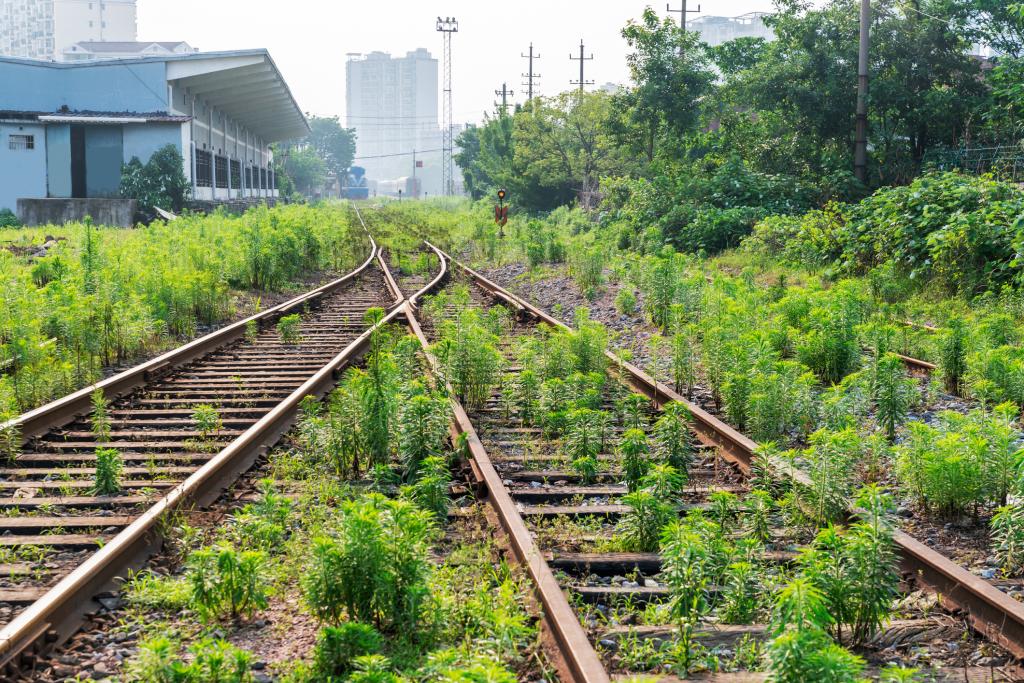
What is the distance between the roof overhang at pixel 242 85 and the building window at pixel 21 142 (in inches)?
214

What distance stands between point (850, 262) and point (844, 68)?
1272cm

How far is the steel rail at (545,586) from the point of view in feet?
11.3

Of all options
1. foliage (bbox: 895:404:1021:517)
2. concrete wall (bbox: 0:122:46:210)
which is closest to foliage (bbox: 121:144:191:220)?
Answer: concrete wall (bbox: 0:122:46:210)

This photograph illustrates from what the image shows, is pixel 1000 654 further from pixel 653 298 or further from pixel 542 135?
pixel 542 135

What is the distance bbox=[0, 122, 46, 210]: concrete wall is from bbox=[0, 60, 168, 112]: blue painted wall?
2840mm

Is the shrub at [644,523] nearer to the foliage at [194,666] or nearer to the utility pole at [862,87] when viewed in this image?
the foliage at [194,666]

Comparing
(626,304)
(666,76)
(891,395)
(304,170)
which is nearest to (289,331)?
(626,304)

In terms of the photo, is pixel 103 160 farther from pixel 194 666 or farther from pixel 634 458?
pixel 194 666

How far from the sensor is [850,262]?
52.0 feet

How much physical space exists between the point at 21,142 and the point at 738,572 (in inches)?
1460

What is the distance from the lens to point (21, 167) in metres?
34.9

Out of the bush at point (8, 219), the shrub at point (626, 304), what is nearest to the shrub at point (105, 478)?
the shrub at point (626, 304)

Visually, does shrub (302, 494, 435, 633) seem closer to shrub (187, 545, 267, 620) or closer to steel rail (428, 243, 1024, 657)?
shrub (187, 545, 267, 620)

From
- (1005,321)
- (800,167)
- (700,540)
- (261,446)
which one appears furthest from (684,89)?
(700,540)
